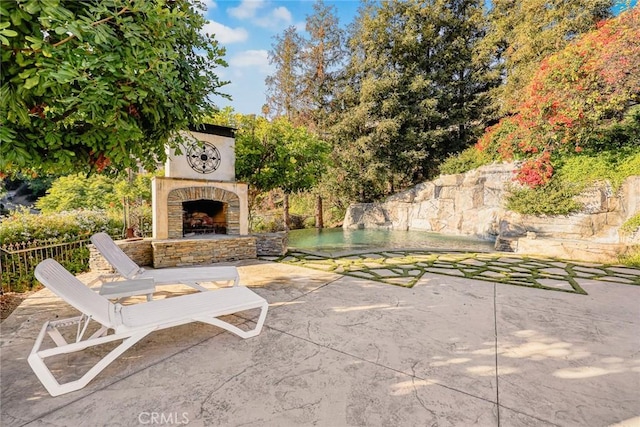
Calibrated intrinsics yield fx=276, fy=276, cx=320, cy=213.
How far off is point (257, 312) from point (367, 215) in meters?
13.9

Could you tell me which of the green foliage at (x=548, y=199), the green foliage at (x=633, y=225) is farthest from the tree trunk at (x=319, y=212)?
the green foliage at (x=633, y=225)

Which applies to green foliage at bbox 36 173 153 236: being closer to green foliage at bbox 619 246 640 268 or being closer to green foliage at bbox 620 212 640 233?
green foliage at bbox 619 246 640 268

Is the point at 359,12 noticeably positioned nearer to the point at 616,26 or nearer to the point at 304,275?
the point at 616,26

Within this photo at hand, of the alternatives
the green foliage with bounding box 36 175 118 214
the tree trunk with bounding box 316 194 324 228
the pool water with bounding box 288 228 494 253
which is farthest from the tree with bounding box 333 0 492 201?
the green foliage with bounding box 36 175 118 214

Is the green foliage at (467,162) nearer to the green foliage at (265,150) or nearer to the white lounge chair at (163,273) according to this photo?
the green foliage at (265,150)

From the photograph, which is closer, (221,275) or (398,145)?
(221,275)

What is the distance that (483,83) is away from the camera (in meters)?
16.9

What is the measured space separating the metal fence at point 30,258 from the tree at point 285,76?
1367 cm

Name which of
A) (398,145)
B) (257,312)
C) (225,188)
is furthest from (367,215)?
(257,312)

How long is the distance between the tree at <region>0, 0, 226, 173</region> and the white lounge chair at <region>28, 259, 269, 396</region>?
1082 millimetres

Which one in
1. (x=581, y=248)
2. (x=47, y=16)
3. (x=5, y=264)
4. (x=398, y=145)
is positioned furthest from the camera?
(x=398, y=145)

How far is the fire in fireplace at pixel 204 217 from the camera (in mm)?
7211

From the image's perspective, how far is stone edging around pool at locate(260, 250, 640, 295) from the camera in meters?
4.82

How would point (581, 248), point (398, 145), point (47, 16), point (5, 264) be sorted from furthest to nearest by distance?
point (398, 145) → point (581, 248) → point (5, 264) → point (47, 16)
